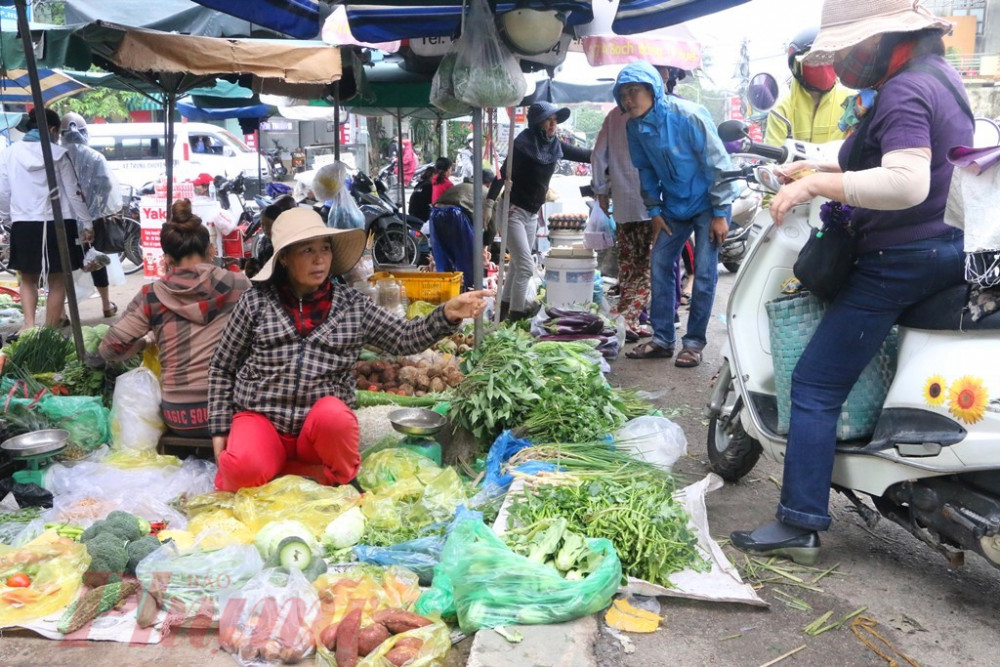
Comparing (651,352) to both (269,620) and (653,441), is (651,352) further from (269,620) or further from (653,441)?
(269,620)

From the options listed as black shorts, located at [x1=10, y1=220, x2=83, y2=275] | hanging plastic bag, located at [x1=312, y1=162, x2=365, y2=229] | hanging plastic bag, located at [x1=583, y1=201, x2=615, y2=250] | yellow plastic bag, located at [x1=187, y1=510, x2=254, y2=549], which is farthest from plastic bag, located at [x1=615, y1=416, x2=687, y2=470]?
hanging plastic bag, located at [x1=583, y1=201, x2=615, y2=250]

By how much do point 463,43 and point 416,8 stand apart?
1.02 meters

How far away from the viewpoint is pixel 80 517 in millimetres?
3646

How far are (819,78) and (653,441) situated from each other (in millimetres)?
2775

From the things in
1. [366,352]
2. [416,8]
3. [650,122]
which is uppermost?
[416,8]

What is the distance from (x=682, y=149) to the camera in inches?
234

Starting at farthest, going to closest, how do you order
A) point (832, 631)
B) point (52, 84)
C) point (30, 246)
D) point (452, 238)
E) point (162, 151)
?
point (162, 151)
point (52, 84)
point (452, 238)
point (30, 246)
point (832, 631)

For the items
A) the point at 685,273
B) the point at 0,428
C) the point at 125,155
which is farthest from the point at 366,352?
the point at 125,155

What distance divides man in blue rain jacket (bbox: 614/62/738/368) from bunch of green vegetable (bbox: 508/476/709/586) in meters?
3.09

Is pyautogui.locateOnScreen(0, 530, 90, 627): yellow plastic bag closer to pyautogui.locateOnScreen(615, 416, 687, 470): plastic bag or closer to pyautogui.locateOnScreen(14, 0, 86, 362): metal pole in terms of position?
pyautogui.locateOnScreen(14, 0, 86, 362): metal pole

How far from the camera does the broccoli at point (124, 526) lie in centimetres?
323

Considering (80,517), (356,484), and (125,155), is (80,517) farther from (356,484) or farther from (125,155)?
(125,155)

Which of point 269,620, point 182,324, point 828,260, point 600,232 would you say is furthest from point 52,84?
point 828,260

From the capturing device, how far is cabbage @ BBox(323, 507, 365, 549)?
3.34 metres
